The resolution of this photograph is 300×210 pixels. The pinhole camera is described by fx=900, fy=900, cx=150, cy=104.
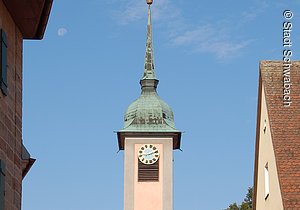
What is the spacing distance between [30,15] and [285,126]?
732cm

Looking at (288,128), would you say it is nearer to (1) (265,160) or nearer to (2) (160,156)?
(1) (265,160)

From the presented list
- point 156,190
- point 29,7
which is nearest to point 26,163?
point 29,7

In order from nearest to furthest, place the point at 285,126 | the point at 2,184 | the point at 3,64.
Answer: the point at 2,184 < the point at 3,64 < the point at 285,126

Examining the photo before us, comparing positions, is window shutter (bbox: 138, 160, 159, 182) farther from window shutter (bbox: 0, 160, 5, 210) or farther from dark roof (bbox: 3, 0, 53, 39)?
window shutter (bbox: 0, 160, 5, 210)

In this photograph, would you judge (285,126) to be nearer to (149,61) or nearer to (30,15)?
(30,15)

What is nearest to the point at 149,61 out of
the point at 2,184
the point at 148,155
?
the point at 148,155

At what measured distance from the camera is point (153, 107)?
55438 millimetres

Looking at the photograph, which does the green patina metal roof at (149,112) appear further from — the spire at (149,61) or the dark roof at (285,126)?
the dark roof at (285,126)

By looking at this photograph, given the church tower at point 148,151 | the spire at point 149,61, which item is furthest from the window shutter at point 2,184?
the spire at point 149,61

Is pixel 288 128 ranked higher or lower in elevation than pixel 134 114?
lower

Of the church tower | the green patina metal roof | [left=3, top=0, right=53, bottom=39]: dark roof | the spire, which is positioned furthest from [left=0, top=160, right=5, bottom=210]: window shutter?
the spire

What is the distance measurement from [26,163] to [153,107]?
3420cm

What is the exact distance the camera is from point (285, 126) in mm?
20203

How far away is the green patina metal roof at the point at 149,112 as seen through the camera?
54438mm
